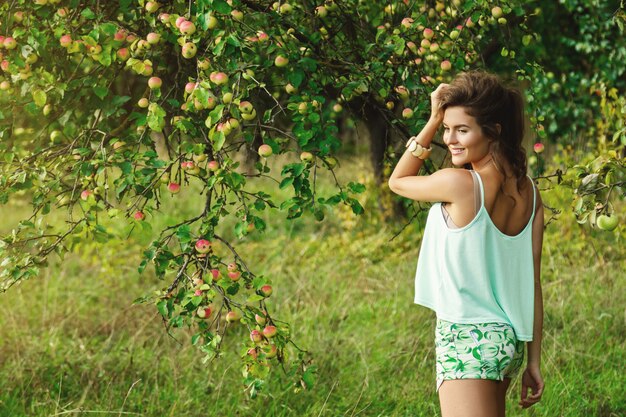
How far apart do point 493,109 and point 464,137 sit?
0.37 feet

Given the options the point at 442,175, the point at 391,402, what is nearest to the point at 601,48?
the point at 391,402

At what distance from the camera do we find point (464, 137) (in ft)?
7.26

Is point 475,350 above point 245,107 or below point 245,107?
below

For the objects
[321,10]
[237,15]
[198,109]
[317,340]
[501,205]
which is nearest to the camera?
[501,205]

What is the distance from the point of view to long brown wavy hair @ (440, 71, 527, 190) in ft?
7.22

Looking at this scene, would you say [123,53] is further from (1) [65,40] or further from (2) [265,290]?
(2) [265,290]

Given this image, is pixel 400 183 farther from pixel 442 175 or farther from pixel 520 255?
pixel 520 255

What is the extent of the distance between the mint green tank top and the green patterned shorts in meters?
0.03

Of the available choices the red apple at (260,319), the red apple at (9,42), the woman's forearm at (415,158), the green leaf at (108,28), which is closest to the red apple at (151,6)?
the green leaf at (108,28)

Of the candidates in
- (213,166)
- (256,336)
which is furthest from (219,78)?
(256,336)

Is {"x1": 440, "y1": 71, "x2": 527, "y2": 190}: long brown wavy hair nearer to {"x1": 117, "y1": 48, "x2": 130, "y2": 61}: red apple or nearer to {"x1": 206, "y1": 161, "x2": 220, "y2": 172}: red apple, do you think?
{"x1": 206, "y1": 161, "x2": 220, "y2": 172}: red apple

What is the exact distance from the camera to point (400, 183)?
2299mm

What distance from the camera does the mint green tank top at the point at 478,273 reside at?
2.14m

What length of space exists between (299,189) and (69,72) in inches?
46.8
